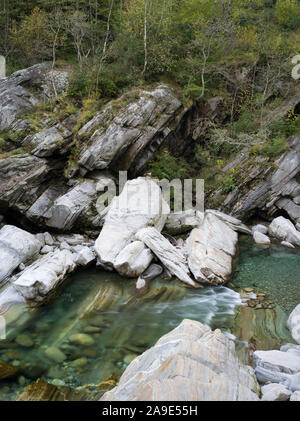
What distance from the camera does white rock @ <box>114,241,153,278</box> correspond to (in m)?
8.55

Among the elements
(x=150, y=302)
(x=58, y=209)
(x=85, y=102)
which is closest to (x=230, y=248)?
(x=150, y=302)

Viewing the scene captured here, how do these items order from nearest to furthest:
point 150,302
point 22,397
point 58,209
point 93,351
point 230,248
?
point 22,397 → point 93,351 → point 150,302 → point 230,248 → point 58,209

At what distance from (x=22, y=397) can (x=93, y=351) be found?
1.55 metres

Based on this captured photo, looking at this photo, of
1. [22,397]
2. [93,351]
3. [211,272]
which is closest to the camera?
[22,397]

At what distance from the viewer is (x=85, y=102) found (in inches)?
523

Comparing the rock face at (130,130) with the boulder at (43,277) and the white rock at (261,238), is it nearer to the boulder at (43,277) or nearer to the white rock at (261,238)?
the boulder at (43,277)

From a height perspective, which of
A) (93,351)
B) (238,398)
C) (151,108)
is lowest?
(93,351)

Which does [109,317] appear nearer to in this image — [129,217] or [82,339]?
[82,339]

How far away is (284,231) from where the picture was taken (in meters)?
11.8

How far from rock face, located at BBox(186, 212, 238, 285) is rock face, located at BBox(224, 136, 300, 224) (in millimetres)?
2046

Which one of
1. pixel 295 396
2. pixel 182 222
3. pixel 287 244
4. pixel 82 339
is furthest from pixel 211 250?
pixel 295 396

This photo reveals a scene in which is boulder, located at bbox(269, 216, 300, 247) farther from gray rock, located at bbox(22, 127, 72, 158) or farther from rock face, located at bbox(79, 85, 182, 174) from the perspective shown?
gray rock, located at bbox(22, 127, 72, 158)

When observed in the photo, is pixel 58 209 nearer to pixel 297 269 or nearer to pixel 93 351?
pixel 93 351

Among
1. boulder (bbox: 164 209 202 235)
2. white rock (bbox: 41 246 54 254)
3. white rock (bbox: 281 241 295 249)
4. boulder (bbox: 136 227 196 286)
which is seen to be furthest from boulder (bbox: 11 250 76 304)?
white rock (bbox: 281 241 295 249)
